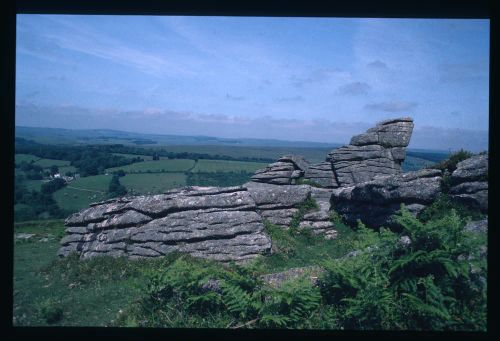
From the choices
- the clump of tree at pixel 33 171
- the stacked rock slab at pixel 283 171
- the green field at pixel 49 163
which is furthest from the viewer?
the stacked rock slab at pixel 283 171

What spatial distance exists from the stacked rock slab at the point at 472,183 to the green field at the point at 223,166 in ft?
44.6

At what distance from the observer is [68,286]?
10156 mm

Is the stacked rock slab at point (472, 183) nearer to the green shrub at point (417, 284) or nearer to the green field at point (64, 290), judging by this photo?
the green shrub at point (417, 284)

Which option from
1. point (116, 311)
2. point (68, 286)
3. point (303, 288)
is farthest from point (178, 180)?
point (303, 288)

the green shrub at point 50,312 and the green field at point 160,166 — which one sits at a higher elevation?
the green field at point 160,166

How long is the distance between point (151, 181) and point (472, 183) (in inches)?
659

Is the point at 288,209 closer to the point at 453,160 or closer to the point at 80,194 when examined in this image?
the point at 453,160

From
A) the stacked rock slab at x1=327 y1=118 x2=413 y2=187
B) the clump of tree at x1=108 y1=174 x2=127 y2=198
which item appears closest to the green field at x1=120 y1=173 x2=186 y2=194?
the clump of tree at x1=108 y1=174 x2=127 y2=198

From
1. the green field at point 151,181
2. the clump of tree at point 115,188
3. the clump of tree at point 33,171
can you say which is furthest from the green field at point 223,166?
the clump of tree at point 33,171

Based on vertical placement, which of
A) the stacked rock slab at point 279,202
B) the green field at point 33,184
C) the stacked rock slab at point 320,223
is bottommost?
the stacked rock slab at point 320,223

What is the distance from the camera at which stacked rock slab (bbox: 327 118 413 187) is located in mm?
22062

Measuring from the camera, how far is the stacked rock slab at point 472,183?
11.7 m

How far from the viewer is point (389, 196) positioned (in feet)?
46.9

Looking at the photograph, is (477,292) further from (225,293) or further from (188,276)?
(188,276)
